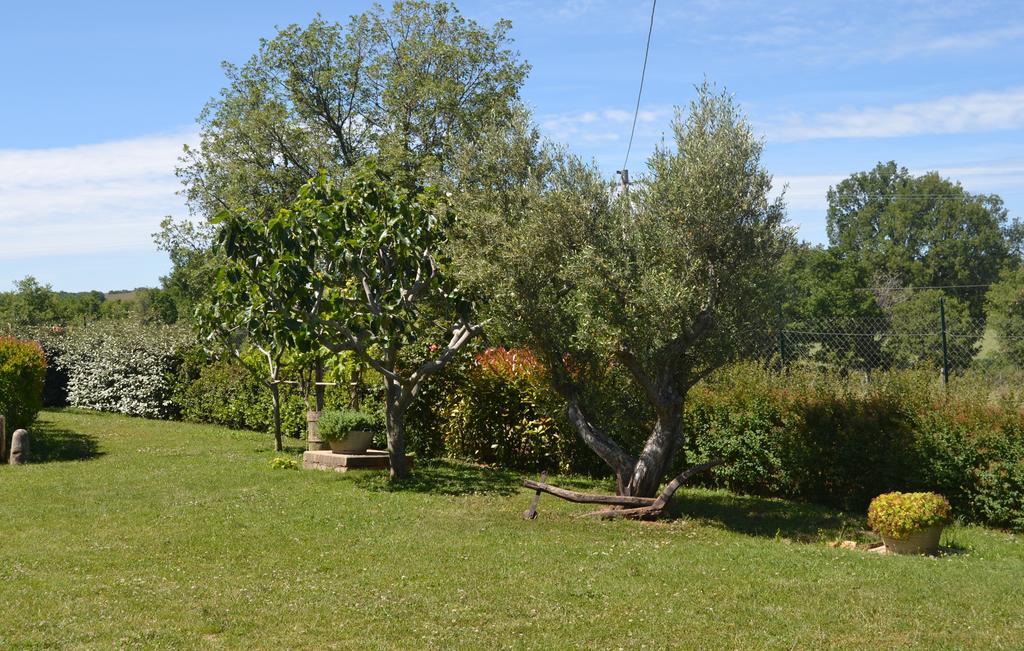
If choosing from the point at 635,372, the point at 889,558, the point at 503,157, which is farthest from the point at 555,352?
the point at 889,558

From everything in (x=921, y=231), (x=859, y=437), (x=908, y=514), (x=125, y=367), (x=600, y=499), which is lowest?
(x=600, y=499)

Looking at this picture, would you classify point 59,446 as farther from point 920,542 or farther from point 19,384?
point 920,542

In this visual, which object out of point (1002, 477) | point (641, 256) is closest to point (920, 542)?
point (1002, 477)

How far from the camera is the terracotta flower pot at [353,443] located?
1430 cm

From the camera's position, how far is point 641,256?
1031 cm

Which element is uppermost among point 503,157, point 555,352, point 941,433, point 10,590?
point 503,157

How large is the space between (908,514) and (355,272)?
720cm

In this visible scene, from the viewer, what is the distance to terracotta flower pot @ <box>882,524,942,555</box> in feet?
30.2

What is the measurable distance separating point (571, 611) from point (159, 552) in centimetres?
415

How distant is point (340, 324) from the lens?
12.5m

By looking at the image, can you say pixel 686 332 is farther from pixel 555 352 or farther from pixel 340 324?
pixel 340 324

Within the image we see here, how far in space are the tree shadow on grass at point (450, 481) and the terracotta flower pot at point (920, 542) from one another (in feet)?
16.0

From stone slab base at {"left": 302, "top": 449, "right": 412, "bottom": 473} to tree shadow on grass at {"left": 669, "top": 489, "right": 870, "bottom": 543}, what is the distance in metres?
4.56

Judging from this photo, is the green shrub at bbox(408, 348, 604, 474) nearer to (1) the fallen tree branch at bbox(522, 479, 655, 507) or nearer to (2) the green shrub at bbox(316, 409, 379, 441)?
(2) the green shrub at bbox(316, 409, 379, 441)
